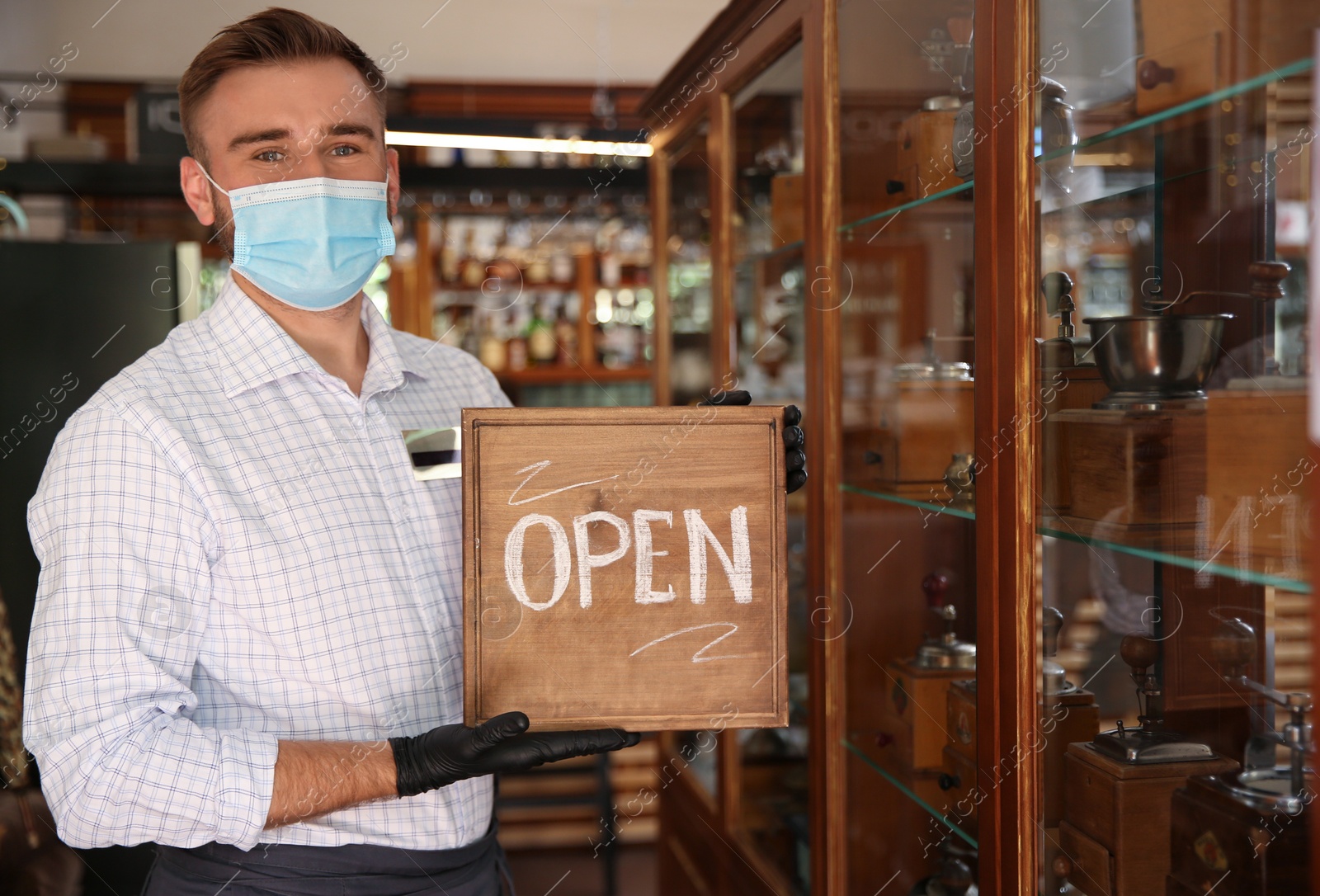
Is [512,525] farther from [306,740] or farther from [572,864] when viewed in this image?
[572,864]

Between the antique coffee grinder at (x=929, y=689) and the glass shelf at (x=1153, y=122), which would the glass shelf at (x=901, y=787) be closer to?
the antique coffee grinder at (x=929, y=689)

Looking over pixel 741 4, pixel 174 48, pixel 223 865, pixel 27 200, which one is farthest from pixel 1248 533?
pixel 27 200

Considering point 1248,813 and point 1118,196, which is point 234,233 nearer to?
point 1118,196

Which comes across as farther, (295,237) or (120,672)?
(295,237)

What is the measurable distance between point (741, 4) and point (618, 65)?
3.53 metres

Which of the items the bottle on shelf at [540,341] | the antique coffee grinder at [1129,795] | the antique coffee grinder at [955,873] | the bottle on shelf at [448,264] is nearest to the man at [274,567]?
the antique coffee grinder at [1129,795]

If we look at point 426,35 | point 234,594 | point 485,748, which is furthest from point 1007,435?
point 426,35

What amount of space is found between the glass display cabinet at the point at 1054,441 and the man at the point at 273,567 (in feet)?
1.57

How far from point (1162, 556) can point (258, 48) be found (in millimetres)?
1311

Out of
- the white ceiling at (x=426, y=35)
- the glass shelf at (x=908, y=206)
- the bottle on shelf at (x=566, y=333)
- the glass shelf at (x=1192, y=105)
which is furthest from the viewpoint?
the bottle on shelf at (x=566, y=333)

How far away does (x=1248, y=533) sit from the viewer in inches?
37.7

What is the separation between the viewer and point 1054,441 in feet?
3.92

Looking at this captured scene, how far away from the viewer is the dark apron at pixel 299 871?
130 centimetres

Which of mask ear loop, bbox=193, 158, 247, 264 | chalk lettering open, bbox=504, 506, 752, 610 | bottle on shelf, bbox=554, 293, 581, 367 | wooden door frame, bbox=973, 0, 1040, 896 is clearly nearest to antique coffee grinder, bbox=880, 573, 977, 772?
wooden door frame, bbox=973, 0, 1040, 896
